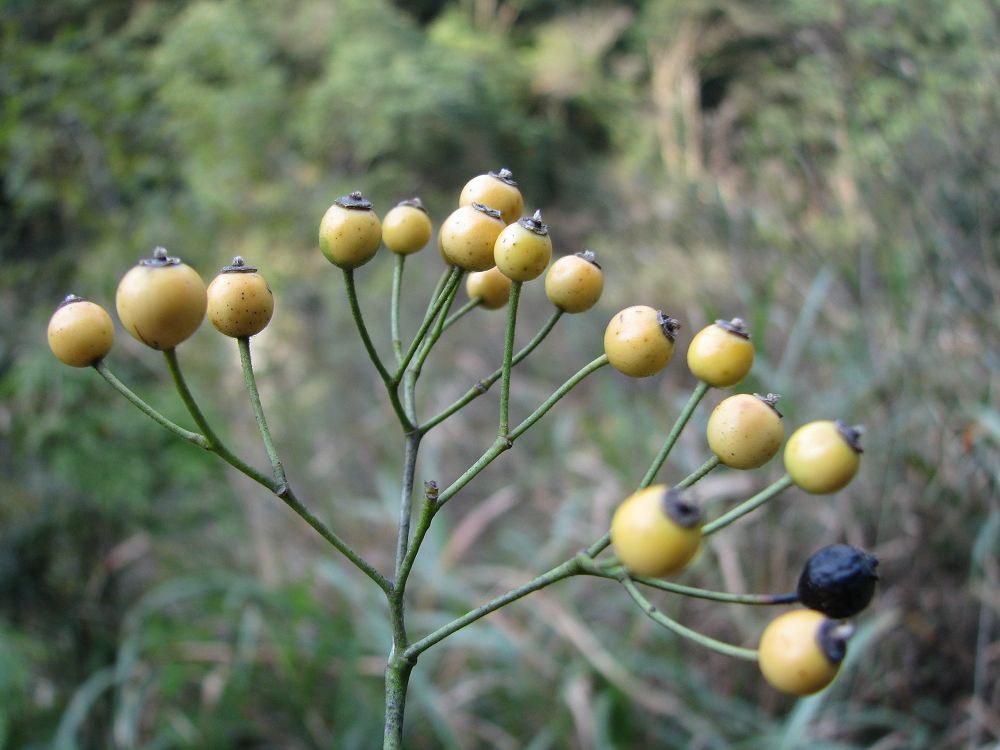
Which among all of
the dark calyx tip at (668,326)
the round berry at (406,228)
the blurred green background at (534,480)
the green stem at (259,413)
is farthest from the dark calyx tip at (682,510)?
the blurred green background at (534,480)

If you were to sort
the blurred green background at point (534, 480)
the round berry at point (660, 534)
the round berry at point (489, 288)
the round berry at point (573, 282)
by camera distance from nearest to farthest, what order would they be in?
the round berry at point (660, 534)
the round berry at point (573, 282)
the round berry at point (489, 288)
the blurred green background at point (534, 480)

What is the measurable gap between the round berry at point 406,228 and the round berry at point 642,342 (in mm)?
281

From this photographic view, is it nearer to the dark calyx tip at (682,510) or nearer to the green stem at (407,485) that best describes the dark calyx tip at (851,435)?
the dark calyx tip at (682,510)

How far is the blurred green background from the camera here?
2.66m

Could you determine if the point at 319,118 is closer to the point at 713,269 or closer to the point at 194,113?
the point at 194,113

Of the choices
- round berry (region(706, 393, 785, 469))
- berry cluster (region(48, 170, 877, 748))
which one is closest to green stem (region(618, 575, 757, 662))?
berry cluster (region(48, 170, 877, 748))

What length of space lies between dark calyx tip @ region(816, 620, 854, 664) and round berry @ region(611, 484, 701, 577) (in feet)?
0.50

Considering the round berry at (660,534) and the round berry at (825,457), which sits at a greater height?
the round berry at (825,457)

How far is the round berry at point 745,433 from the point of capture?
0.71 metres

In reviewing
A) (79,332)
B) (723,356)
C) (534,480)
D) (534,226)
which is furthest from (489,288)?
(534,480)

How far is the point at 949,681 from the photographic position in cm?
281

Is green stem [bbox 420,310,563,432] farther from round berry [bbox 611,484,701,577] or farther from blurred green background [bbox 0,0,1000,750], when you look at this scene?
blurred green background [bbox 0,0,1000,750]

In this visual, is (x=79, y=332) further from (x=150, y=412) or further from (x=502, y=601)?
(x=502, y=601)

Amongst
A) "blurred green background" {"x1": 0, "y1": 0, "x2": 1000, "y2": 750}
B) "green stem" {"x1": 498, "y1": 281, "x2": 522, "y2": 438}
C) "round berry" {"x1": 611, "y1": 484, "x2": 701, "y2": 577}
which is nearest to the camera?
"round berry" {"x1": 611, "y1": 484, "x2": 701, "y2": 577}
